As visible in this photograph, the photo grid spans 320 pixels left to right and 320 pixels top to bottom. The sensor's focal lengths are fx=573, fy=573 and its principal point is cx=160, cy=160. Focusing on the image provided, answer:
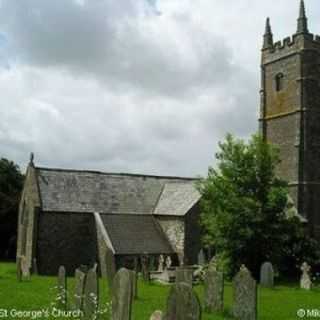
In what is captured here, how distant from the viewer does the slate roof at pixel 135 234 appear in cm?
3331

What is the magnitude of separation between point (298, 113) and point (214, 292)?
22.4 m

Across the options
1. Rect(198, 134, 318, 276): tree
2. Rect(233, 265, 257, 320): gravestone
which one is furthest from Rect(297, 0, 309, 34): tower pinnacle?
Rect(233, 265, 257, 320): gravestone

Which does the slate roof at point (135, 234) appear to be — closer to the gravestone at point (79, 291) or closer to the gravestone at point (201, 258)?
the gravestone at point (201, 258)

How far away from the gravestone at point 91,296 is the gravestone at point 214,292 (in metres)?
4.21

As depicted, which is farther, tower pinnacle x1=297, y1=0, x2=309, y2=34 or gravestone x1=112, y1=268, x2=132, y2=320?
tower pinnacle x1=297, y1=0, x2=309, y2=34

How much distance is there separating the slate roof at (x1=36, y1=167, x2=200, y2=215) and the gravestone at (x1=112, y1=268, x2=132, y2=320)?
2390cm

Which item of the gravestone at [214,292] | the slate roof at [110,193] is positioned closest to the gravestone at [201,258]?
the slate roof at [110,193]

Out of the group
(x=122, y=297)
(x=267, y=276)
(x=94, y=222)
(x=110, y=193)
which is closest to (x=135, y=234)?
(x=94, y=222)

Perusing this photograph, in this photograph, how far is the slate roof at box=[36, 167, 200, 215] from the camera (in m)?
35.4

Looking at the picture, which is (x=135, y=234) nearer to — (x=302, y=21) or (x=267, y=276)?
(x=267, y=276)

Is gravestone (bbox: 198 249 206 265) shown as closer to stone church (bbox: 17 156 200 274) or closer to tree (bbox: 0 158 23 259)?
stone church (bbox: 17 156 200 274)

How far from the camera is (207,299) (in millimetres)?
16156

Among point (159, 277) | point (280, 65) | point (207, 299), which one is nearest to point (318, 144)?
point (280, 65)

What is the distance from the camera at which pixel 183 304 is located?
28.2 ft
